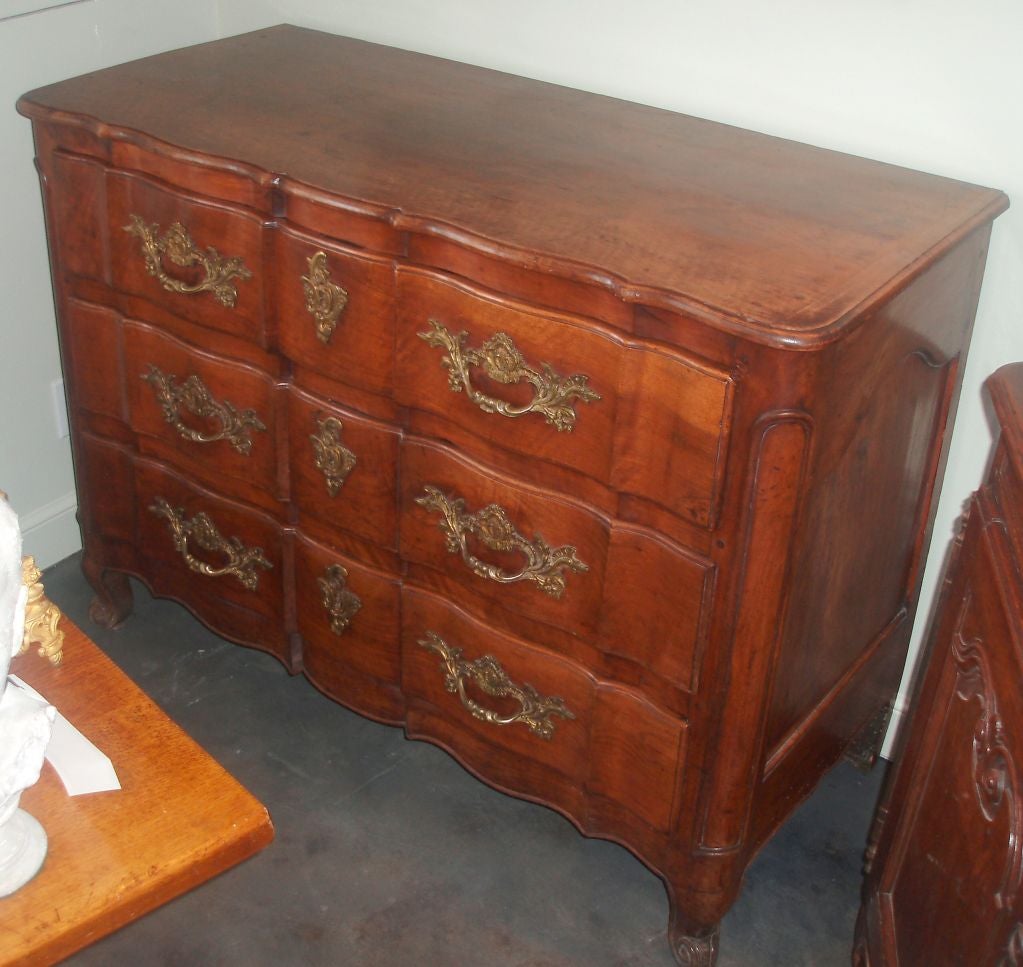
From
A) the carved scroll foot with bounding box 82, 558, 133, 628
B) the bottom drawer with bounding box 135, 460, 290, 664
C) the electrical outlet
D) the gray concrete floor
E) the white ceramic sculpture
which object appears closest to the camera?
the white ceramic sculpture

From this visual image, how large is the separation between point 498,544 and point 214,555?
0.65m

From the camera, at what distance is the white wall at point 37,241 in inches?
94.1

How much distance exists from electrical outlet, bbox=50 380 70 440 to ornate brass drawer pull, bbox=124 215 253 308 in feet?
2.45

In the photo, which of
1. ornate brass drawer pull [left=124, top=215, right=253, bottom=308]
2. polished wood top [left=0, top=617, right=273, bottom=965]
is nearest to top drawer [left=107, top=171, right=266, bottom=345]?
ornate brass drawer pull [left=124, top=215, right=253, bottom=308]

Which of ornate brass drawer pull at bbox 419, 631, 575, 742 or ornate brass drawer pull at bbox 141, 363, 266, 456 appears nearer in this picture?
ornate brass drawer pull at bbox 419, 631, 575, 742

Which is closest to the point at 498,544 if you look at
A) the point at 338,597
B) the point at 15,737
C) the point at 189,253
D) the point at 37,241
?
the point at 338,597

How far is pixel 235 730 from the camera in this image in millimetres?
2404

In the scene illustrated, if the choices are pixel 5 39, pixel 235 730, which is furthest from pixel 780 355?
pixel 5 39

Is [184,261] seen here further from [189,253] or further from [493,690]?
[493,690]

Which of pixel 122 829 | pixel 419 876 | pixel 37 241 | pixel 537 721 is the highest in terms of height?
pixel 37 241

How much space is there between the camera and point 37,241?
2543mm

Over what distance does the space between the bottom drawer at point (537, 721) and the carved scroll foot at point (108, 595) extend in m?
0.74

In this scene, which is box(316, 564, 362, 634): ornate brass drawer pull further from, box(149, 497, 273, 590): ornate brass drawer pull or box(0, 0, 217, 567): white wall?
box(0, 0, 217, 567): white wall

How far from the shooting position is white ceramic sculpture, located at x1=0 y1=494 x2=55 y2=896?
1108mm
